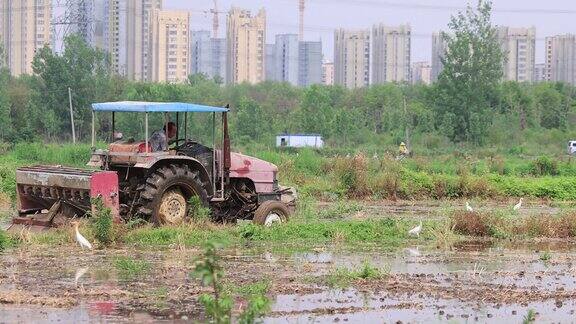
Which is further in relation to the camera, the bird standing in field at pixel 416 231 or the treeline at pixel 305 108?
the treeline at pixel 305 108

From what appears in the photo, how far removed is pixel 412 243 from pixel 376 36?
444ft

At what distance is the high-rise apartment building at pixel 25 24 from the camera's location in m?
109

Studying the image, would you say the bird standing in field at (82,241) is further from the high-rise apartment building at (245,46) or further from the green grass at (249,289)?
the high-rise apartment building at (245,46)

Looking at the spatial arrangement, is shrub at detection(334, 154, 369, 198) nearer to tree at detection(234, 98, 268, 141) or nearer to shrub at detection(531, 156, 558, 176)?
shrub at detection(531, 156, 558, 176)

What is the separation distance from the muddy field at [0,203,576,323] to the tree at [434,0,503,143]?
2024 inches

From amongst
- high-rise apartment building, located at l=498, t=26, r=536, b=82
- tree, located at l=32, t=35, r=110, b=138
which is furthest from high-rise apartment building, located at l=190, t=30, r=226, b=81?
tree, located at l=32, t=35, r=110, b=138

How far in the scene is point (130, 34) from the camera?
11000 centimetres

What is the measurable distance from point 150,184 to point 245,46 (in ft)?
374

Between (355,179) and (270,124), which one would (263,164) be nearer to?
(355,179)

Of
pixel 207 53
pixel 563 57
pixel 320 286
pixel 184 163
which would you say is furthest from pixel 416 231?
pixel 563 57

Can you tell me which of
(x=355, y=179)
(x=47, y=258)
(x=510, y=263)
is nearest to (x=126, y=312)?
(x=47, y=258)

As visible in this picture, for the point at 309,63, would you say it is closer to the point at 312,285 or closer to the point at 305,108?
the point at 305,108

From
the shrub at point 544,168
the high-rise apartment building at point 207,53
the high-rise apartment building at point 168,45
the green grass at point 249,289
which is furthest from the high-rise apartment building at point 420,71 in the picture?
the green grass at point 249,289

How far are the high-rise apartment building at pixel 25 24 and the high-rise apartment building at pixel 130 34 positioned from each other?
285 inches
